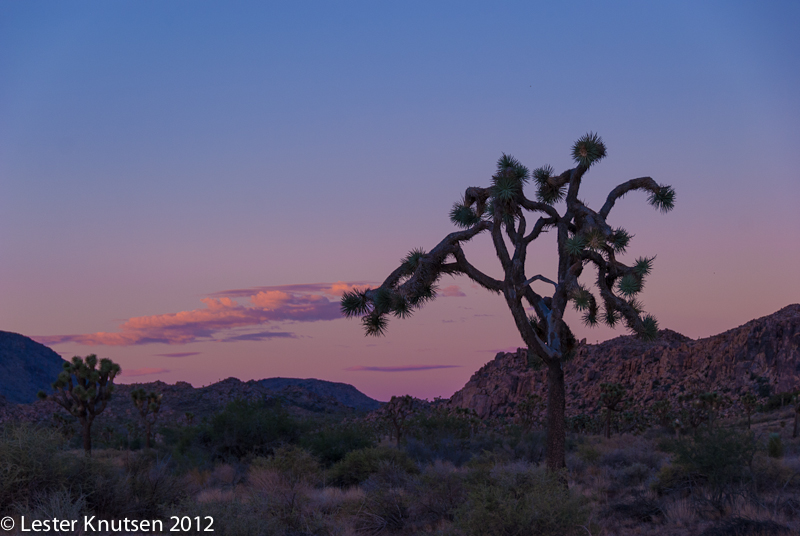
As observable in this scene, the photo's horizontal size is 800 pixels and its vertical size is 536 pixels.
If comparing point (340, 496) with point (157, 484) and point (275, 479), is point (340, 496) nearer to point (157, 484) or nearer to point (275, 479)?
point (275, 479)

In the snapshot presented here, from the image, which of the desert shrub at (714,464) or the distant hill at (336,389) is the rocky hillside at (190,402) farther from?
the desert shrub at (714,464)

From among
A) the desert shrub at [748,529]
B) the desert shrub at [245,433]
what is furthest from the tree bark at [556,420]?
the desert shrub at [245,433]

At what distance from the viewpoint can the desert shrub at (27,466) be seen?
9750mm

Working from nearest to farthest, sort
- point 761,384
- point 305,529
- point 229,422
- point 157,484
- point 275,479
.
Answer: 1. point 305,529
2. point 157,484
3. point 275,479
4. point 229,422
5. point 761,384

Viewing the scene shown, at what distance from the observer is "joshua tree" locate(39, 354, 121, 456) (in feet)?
83.4

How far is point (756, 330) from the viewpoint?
7438cm

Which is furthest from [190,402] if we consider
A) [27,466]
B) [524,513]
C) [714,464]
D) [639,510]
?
[524,513]

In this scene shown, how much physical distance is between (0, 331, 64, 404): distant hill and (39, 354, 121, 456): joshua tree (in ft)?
270

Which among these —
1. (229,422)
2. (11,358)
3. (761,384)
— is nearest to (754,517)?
(229,422)

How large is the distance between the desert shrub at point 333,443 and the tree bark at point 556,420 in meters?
8.76

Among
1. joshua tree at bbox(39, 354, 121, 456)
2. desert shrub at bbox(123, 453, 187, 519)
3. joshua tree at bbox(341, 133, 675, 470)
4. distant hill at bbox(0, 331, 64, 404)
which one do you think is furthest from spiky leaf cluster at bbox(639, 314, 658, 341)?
distant hill at bbox(0, 331, 64, 404)

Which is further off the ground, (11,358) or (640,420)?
(11,358)

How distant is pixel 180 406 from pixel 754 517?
7619 centimetres

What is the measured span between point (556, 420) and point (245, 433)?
541 inches
